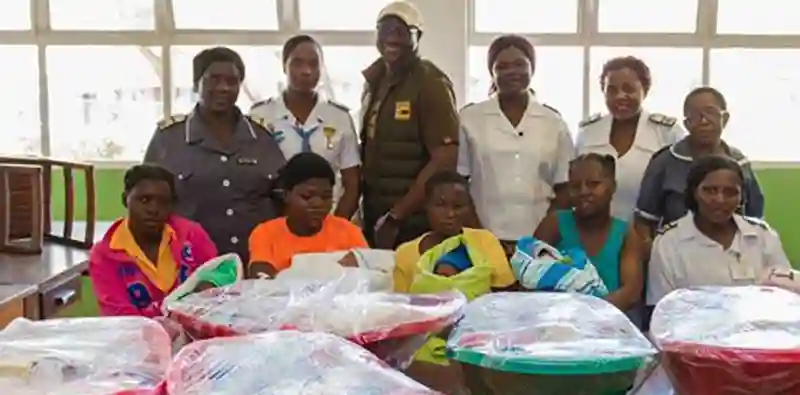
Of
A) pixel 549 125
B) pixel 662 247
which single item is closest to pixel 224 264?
pixel 662 247

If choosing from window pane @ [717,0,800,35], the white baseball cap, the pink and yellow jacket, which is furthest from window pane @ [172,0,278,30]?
the pink and yellow jacket

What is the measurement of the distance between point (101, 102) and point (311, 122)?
2105 millimetres

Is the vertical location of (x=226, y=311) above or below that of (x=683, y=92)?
below

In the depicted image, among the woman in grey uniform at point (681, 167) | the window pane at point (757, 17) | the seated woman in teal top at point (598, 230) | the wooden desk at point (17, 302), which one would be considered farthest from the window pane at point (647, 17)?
the wooden desk at point (17, 302)

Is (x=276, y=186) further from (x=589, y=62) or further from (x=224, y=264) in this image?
(x=589, y=62)

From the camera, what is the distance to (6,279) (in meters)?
2.38

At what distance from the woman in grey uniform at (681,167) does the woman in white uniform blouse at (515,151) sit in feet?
0.81

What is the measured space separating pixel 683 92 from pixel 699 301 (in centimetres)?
332

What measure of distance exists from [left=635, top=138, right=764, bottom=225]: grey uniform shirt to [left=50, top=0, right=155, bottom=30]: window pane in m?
2.75

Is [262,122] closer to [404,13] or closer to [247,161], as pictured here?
[247,161]

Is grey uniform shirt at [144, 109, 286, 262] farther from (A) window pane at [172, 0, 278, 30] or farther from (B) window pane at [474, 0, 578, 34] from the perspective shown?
(B) window pane at [474, 0, 578, 34]

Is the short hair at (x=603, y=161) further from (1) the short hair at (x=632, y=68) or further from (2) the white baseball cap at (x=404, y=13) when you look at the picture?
(2) the white baseball cap at (x=404, y=13)

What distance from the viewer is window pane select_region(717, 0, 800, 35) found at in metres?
4.50

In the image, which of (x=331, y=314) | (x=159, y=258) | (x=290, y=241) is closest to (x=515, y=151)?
(x=290, y=241)
